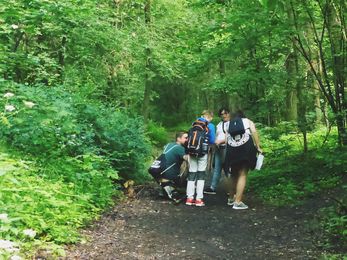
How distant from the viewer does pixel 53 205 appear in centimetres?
536

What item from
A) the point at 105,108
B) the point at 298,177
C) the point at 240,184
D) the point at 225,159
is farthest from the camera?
the point at 105,108

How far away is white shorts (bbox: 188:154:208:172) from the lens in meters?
7.97

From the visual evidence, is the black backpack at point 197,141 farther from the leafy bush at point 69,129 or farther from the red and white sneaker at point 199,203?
the leafy bush at point 69,129

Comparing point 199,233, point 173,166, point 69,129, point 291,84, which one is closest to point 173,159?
point 173,166

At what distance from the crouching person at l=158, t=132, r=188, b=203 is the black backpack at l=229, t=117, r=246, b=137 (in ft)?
3.71

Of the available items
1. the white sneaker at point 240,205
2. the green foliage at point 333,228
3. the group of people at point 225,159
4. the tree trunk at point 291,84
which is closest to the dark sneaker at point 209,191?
the group of people at point 225,159

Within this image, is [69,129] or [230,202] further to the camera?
[230,202]

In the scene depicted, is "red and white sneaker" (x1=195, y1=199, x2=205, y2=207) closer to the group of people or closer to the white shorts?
the group of people

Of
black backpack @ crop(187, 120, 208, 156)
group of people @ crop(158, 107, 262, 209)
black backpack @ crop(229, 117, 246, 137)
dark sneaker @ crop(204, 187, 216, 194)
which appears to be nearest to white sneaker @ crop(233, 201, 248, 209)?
group of people @ crop(158, 107, 262, 209)

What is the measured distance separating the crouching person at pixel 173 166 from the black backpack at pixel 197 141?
476 millimetres

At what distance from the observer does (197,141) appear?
25.7ft

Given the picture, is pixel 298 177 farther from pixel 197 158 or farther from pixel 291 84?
pixel 197 158

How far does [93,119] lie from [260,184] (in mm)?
3939

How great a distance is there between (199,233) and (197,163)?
215cm
